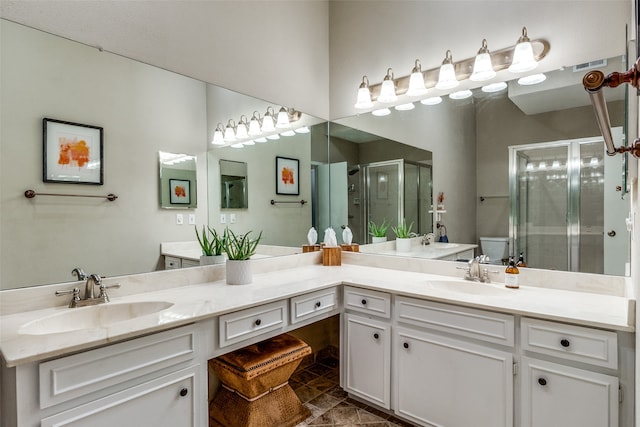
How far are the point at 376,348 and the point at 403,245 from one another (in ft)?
2.73

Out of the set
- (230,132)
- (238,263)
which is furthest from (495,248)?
(230,132)

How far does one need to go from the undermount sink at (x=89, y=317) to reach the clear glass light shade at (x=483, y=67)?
2.14 m

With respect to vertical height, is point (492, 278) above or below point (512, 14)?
below

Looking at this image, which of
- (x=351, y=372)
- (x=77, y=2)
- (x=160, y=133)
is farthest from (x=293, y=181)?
(x=77, y=2)

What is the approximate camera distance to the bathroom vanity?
1110mm

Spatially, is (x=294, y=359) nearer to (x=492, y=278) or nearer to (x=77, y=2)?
(x=492, y=278)

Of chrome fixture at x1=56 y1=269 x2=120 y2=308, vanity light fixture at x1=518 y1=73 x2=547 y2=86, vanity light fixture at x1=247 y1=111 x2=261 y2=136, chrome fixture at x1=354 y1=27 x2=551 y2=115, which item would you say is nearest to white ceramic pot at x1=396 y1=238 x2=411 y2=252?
chrome fixture at x1=354 y1=27 x2=551 y2=115

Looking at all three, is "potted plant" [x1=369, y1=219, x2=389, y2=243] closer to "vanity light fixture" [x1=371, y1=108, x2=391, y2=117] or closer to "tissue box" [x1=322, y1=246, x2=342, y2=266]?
"tissue box" [x1=322, y1=246, x2=342, y2=266]

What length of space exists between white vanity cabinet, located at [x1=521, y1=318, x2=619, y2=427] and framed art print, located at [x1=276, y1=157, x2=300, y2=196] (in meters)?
1.75

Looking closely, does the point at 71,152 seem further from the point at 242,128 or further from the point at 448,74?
the point at 448,74

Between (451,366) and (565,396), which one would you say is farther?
(451,366)

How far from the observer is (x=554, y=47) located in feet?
6.06

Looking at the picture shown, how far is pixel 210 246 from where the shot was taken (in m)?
2.04

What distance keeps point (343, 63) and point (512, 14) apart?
4.18 feet
